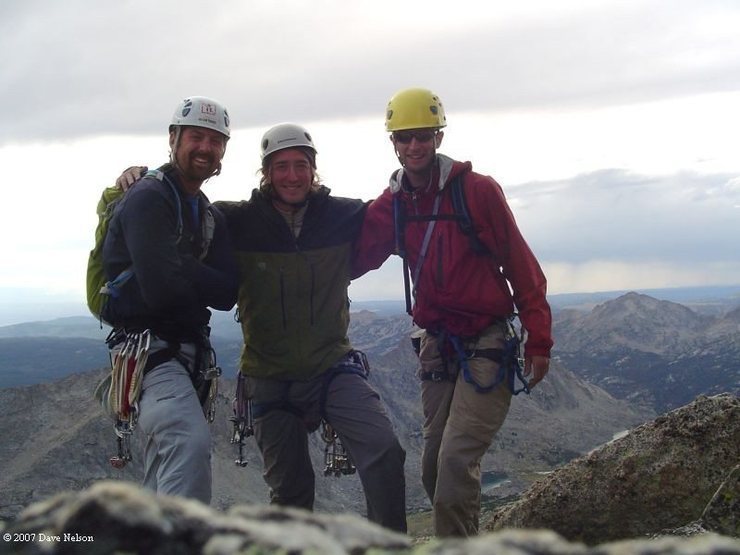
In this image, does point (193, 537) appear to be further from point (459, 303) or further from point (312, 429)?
point (312, 429)

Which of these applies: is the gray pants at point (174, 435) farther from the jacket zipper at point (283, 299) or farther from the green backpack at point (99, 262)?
the jacket zipper at point (283, 299)

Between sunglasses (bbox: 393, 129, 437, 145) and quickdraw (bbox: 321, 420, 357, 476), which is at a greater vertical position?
sunglasses (bbox: 393, 129, 437, 145)

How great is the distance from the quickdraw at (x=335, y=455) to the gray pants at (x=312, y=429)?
27 centimetres

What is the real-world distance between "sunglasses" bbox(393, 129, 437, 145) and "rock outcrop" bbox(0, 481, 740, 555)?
24.5ft

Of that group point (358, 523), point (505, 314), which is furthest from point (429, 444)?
point (358, 523)

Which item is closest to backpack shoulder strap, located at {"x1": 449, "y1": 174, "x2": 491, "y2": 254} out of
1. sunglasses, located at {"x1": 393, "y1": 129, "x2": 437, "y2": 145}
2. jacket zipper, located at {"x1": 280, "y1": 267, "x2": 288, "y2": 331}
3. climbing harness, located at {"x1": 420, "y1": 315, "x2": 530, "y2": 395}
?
sunglasses, located at {"x1": 393, "y1": 129, "x2": 437, "y2": 145}

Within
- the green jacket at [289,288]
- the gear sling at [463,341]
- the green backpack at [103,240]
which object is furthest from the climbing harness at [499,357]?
the green backpack at [103,240]

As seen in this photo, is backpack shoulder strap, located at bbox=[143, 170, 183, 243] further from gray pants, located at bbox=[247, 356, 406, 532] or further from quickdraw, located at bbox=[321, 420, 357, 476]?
quickdraw, located at bbox=[321, 420, 357, 476]

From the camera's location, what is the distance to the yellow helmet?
33.1 ft

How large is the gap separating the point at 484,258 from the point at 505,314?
86cm

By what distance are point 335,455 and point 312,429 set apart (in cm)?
62

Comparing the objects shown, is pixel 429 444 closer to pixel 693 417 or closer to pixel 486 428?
pixel 486 428

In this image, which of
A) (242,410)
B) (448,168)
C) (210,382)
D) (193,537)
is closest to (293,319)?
(210,382)

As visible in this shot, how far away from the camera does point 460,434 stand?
9125 mm
